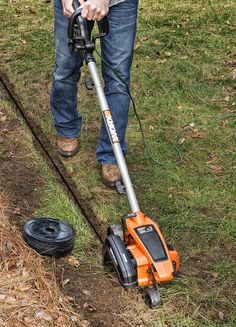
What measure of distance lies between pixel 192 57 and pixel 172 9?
183 cm

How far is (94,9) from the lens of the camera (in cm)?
371

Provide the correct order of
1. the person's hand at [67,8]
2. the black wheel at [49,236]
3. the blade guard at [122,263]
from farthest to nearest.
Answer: the person's hand at [67,8] → the black wheel at [49,236] → the blade guard at [122,263]

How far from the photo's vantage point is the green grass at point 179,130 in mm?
3746

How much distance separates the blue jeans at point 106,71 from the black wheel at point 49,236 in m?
0.88

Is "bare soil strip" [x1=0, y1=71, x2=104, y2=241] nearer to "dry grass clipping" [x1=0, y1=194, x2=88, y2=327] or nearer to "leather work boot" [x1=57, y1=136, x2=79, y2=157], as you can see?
"leather work boot" [x1=57, y1=136, x2=79, y2=157]

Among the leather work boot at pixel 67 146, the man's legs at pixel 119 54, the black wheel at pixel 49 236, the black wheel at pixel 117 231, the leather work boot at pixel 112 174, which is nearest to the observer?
the black wheel at pixel 117 231

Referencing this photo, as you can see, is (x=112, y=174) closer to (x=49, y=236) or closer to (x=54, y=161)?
(x=54, y=161)

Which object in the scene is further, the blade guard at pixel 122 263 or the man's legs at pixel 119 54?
the man's legs at pixel 119 54

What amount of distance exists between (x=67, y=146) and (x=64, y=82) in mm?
599

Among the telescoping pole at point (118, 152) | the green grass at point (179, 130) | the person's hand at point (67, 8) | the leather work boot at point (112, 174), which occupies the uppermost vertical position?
the person's hand at point (67, 8)

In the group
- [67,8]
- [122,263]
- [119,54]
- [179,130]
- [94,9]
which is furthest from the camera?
→ [179,130]

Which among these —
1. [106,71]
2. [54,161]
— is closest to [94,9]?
[106,71]

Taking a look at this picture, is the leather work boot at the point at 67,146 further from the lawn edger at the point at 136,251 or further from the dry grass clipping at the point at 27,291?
the lawn edger at the point at 136,251

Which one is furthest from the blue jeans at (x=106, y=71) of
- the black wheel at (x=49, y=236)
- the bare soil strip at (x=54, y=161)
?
the black wheel at (x=49, y=236)
